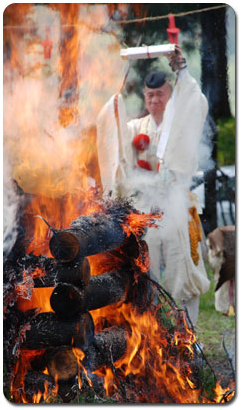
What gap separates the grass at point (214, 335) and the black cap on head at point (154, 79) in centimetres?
112

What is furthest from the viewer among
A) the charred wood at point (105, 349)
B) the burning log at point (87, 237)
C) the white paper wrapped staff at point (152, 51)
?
the white paper wrapped staff at point (152, 51)

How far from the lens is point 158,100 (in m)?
3.07

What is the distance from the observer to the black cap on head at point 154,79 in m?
3.04

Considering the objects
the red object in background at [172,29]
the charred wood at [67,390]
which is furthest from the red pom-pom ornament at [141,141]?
the charred wood at [67,390]

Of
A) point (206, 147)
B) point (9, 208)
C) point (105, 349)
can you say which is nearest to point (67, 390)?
point (105, 349)

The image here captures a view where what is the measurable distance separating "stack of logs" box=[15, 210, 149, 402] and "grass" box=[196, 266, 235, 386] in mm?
368

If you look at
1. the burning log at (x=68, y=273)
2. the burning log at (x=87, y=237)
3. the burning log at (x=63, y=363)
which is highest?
the burning log at (x=87, y=237)

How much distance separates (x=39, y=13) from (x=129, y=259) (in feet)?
4.93

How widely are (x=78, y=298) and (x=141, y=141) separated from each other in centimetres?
98

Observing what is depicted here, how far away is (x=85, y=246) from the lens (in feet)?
9.24

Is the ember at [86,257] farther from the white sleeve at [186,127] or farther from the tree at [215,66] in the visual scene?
the tree at [215,66]

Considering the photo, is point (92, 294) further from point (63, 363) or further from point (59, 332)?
point (63, 363)

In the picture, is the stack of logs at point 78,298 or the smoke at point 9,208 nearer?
the stack of logs at point 78,298

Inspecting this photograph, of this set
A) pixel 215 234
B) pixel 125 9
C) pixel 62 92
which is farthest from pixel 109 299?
pixel 125 9
